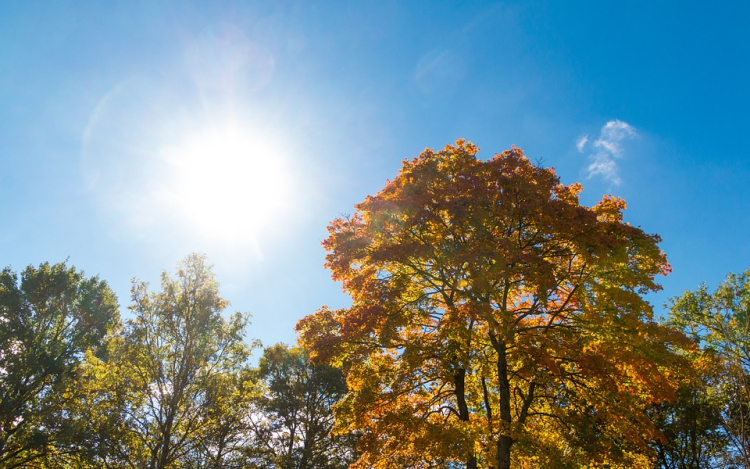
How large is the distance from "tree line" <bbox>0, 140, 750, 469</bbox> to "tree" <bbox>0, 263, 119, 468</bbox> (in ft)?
8.86

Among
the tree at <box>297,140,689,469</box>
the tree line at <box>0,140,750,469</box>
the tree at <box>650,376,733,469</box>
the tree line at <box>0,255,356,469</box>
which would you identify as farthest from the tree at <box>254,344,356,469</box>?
the tree at <box>650,376,733,469</box>

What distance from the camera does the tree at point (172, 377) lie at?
1245 cm

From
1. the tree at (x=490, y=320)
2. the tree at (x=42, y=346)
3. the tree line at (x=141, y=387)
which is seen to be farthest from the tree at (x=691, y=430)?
the tree at (x=42, y=346)

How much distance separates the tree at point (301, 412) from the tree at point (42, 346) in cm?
972

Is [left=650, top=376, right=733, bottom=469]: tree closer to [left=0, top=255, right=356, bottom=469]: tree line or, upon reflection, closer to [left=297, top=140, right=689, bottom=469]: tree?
[left=297, top=140, right=689, bottom=469]: tree

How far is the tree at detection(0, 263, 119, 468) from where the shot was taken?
18156 mm

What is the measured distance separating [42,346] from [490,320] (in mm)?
23637

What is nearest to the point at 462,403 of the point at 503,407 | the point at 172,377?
the point at 503,407

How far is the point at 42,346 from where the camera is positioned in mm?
21109

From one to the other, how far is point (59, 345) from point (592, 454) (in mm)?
25688

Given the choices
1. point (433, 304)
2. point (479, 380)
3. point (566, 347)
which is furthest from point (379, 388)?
point (566, 347)

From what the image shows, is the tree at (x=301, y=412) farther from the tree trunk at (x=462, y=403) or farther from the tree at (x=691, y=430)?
the tree at (x=691, y=430)

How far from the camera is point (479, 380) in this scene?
14.2 meters

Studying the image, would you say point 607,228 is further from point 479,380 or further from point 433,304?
point 479,380
